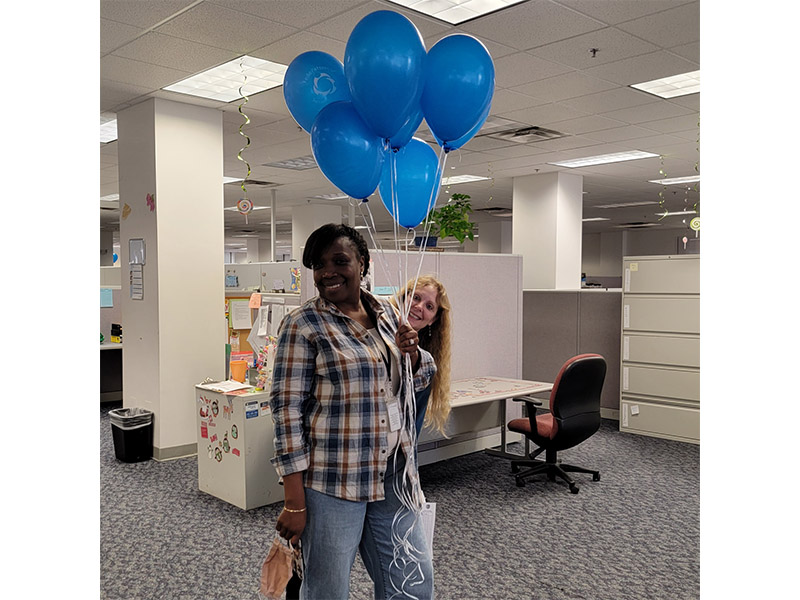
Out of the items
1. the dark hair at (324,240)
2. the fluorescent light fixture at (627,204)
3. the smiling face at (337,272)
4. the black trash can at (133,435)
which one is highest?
the fluorescent light fixture at (627,204)

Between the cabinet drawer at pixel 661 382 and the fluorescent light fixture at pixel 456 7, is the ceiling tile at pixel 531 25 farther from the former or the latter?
the cabinet drawer at pixel 661 382

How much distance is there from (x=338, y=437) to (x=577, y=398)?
109 inches

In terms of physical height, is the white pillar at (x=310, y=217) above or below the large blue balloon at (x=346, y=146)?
above

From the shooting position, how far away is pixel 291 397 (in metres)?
1.65

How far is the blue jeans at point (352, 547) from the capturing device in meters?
1.66

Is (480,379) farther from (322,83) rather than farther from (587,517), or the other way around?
(322,83)

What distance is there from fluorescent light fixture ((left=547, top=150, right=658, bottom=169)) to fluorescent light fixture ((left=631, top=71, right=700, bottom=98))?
7.27 feet

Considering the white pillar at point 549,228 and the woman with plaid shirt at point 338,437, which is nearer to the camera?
the woman with plaid shirt at point 338,437

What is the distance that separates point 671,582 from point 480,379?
216 centimetres

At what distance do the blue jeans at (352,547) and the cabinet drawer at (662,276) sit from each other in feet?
14.0

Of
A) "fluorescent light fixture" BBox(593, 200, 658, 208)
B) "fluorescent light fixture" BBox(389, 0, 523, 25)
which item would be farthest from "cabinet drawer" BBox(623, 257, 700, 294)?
"fluorescent light fixture" BBox(593, 200, 658, 208)

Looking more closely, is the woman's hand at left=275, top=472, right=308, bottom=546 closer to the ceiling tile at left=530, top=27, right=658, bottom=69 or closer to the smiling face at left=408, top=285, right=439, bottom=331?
the smiling face at left=408, top=285, right=439, bottom=331

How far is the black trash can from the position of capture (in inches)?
183

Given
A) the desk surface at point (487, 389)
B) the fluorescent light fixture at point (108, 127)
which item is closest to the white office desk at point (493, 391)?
the desk surface at point (487, 389)
